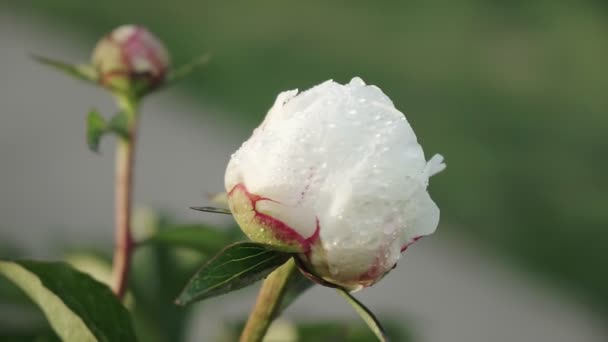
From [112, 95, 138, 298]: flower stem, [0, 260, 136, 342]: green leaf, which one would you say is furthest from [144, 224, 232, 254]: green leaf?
[0, 260, 136, 342]: green leaf

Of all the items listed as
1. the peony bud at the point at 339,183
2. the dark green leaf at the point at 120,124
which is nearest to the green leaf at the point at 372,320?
the peony bud at the point at 339,183

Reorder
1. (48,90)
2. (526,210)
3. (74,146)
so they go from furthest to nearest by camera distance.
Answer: (48,90) < (74,146) < (526,210)

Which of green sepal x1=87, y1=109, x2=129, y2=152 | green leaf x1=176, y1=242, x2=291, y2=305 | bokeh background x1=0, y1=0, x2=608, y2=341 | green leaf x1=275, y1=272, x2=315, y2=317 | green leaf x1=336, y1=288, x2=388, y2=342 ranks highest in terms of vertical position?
green sepal x1=87, y1=109, x2=129, y2=152

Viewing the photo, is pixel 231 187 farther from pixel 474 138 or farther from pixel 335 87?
pixel 474 138

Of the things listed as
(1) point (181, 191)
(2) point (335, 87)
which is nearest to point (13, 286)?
(2) point (335, 87)

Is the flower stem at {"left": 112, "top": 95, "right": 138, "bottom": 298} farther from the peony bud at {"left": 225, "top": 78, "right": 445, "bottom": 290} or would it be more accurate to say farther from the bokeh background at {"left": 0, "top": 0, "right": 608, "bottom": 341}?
the bokeh background at {"left": 0, "top": 0, "right": 608, "bottom": 341}

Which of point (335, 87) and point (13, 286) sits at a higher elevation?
point (335, 87)

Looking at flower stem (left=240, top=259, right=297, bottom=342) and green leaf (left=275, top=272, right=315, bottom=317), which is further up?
flower stem (left=240, top=259, right=297, bottom=342)
